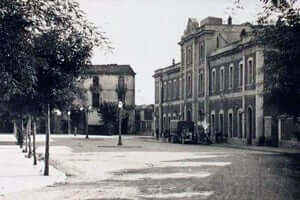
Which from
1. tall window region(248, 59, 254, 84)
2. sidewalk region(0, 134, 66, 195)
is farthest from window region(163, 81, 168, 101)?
sidewalk region(0, 134, 66, 195)

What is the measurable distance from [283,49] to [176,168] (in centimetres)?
1059

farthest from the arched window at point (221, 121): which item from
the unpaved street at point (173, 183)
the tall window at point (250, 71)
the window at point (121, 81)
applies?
the window at point (121, 81)

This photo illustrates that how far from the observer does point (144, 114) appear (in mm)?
98562

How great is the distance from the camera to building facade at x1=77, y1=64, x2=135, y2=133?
96.6 m

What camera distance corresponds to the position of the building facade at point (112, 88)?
9662 centimetres

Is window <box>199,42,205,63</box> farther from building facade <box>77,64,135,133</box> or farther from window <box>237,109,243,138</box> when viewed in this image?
building facade <box>77,64,135,133</box>

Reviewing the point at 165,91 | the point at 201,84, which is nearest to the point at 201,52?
the point at 201,84

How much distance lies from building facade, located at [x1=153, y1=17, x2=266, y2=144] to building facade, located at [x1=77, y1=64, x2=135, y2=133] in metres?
20.1

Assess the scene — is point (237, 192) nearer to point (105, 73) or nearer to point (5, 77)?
point (5, 77)

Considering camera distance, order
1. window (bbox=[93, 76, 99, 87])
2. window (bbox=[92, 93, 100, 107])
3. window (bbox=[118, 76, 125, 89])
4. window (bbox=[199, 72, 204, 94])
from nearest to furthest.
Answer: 1. window (bbox=[199, 72, 204, 94])
2. window (bbox=[92, 93, 100, 107])
3. window (bbox=[93, 76, 99, 87])
4. window (bbox=[118, 76, 125, 89])

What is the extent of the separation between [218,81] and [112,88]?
42.7 m

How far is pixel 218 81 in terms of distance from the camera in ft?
187

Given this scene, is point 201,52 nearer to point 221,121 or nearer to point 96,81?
point 221,121

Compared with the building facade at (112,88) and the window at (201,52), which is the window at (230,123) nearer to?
the window at (201,52)
